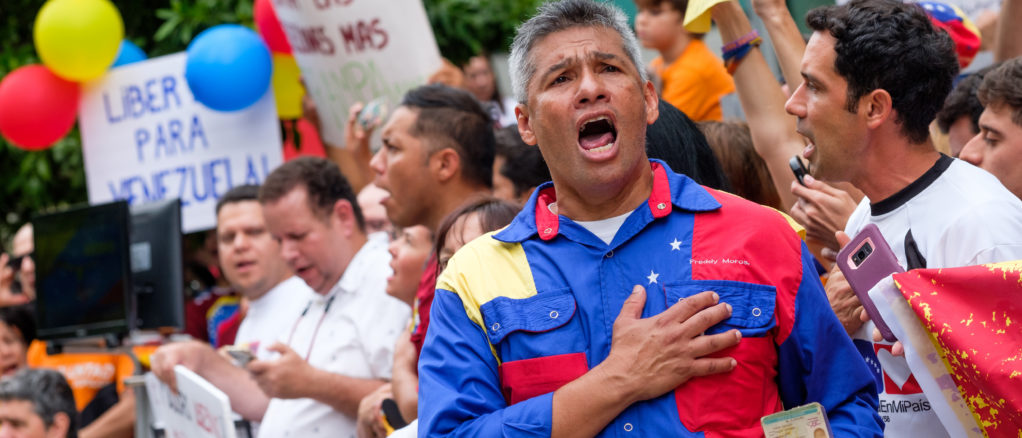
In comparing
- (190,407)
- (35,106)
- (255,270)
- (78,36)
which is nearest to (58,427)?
(255,270)

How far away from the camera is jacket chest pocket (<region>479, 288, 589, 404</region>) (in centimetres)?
224

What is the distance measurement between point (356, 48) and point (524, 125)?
12.2ft

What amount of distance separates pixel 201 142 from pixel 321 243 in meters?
2.27

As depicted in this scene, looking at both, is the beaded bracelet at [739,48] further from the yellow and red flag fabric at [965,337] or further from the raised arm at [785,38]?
the yellow and red flag fabric at [965,337]

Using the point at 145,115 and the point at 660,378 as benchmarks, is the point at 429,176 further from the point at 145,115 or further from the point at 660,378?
the point at 145,115

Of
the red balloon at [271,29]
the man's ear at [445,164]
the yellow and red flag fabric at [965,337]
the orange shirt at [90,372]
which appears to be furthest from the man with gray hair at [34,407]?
the yellow and red flag fabric at [965,337]

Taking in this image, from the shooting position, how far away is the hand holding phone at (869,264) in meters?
2.39

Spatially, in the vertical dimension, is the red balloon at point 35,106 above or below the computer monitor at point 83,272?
above

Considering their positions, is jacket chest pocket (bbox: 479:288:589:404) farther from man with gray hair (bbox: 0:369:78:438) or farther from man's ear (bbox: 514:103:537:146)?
man with gray hair (bbox: 0:369:78:438)

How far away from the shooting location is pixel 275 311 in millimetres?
5844

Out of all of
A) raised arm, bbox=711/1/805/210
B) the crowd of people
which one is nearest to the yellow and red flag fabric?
the crowd of people

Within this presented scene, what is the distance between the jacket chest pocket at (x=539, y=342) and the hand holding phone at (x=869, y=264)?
2.09 ft

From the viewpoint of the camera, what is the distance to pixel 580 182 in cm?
239

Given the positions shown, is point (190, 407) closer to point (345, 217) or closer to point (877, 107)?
point (345, 217)
